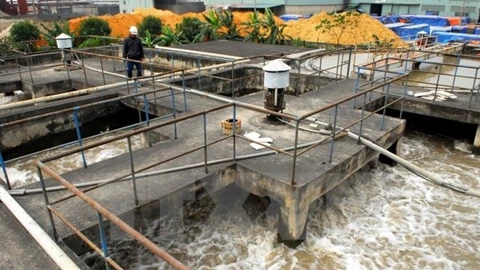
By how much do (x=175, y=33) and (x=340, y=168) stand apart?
18525 millimetres

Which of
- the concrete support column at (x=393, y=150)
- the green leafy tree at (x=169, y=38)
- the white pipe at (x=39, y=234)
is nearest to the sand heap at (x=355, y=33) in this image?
the green leafy tree at (x=169, y=38)

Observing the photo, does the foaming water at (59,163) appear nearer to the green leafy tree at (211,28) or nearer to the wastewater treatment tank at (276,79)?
the wastewater treatment tank at (276,79)

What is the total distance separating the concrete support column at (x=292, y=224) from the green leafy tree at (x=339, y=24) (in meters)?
20.2

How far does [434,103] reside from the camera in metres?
9.52

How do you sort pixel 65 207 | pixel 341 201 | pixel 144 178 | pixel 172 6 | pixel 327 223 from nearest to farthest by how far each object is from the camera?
pixel 65 207 < pixel 144 178 < pixel 327 223 < pixel 341 201 < pixel 172 6

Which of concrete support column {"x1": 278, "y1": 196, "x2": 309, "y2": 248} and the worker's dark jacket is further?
the worker's dark jacket

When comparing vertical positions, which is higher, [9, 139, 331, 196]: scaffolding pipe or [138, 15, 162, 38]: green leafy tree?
[138, 15, 162, 38]: green leafy tree

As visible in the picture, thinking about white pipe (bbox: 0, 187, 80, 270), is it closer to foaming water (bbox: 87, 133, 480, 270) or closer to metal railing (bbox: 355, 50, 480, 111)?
foaming water (bbox: 87, 133, 480, 270)

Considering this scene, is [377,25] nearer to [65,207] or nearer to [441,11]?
[65,207]

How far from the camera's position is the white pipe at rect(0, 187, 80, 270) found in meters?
3.75

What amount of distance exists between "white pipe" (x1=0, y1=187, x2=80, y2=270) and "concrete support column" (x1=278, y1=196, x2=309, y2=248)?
121 inches

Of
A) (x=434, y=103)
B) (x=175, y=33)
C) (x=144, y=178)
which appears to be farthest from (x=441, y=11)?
(x=144, y=178)

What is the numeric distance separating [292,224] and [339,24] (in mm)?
21378

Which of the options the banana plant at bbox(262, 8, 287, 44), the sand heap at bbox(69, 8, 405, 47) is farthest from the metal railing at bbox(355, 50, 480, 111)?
the banana plant at bbox(262, 8, 287, 44)
